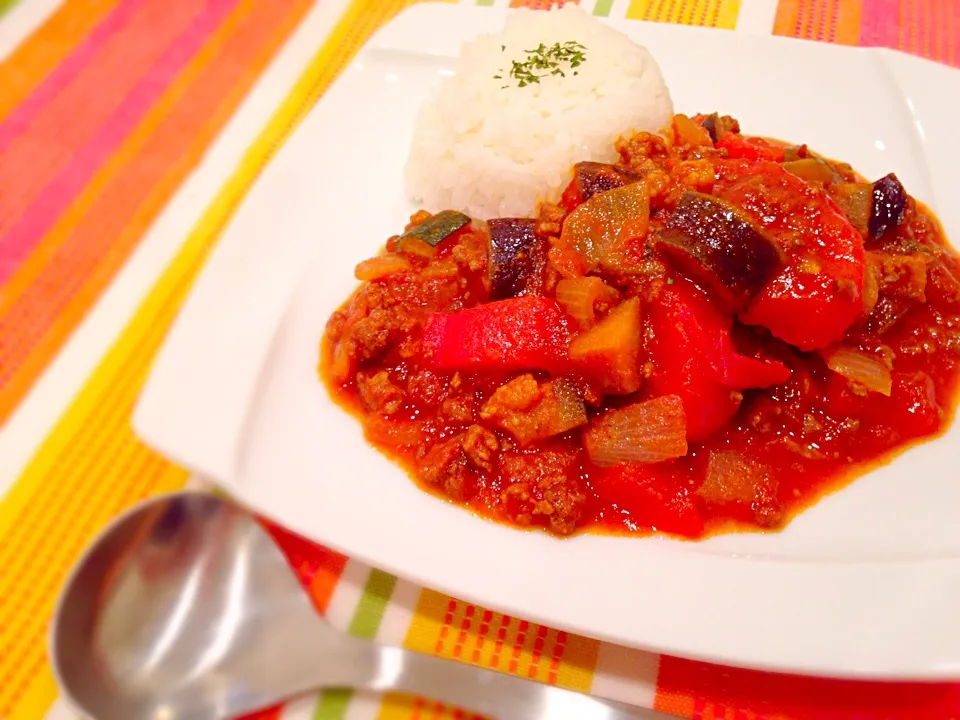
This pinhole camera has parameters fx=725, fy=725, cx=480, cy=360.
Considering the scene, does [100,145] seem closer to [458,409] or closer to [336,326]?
[336,326]

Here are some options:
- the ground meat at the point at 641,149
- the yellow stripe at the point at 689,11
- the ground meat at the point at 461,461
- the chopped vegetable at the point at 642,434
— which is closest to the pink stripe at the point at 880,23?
the yellow stripe at the point at 689,11

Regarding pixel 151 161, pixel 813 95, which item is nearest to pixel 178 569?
pixel 151 161

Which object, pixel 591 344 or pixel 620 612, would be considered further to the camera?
pixel 591 344

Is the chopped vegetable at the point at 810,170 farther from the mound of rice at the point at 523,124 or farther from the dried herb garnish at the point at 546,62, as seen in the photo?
the dried herb garnish at the point at 546,62

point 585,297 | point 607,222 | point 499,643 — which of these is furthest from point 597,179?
point 499,643

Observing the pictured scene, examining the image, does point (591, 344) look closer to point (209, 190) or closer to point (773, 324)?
point (773, 324)
